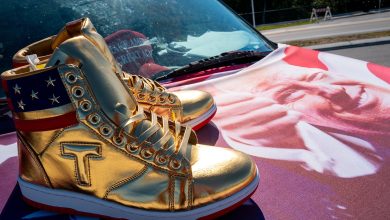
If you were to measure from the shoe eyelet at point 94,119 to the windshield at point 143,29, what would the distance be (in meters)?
0.87

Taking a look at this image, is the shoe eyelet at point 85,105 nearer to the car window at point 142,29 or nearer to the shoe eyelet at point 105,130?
the shoe eyelet at point 105,130

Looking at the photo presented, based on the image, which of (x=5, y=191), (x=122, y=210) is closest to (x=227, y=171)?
(x=122, y=210)

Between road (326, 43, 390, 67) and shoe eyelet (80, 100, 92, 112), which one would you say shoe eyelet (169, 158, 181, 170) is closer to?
shoe eyelet (80, 100, 92, 112)

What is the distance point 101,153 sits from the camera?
904 mm

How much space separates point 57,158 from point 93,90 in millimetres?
170

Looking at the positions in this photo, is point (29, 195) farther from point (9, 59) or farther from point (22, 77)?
point (9, 59)

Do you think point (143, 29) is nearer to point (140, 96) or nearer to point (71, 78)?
point (140, 96)

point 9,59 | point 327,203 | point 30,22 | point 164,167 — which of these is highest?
point 30,22

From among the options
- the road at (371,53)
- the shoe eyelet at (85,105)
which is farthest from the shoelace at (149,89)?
the road at (371,53)

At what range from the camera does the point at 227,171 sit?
921mm

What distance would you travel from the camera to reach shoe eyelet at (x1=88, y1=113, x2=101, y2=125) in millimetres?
891

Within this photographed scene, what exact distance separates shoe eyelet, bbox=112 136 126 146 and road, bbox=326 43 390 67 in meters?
7.20

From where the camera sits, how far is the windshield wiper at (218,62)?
181 cm

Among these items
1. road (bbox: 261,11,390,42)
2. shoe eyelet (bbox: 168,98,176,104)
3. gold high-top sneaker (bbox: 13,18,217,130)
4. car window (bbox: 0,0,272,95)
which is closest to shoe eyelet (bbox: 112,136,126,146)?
gold high-top sneaker (bbox: 13,18,217,130)
